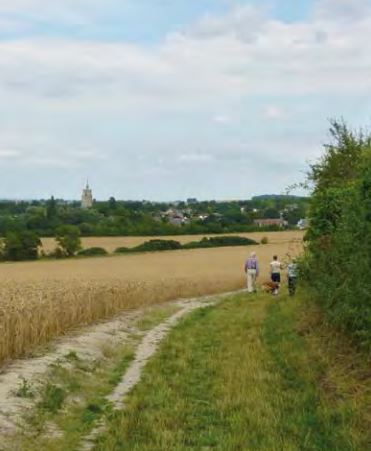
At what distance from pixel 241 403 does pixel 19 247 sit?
2851 inches

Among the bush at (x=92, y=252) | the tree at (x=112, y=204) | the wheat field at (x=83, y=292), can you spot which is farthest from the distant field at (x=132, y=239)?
the tree at (x=112, y=204)

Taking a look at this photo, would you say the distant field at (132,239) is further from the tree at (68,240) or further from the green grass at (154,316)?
the green grass at (154,316)

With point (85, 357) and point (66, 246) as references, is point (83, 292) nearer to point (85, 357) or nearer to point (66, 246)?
point (85, 357)

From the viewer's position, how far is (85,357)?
15906mm

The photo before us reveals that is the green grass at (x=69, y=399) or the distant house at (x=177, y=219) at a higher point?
the distant house at (x=177, y=219)

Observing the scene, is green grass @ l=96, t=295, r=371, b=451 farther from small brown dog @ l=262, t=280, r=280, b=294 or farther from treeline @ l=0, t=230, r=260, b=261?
treeline @ l=0, t=230, r=260, b=261

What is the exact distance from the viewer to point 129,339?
20.6 m

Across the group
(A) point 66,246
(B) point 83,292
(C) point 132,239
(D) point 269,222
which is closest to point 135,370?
(B) point 83,292

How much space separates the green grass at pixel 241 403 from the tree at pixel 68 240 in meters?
66.5

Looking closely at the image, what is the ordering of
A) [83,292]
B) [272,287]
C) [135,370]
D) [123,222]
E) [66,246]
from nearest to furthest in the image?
[135,370] → [83,292] → [272,287] → [66,246] → [123,222]

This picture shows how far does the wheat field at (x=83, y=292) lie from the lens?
17.0 meters

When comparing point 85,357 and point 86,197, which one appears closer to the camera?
point 85,357

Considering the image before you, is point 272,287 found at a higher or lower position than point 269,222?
lower

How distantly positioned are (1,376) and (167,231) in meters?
91.2
